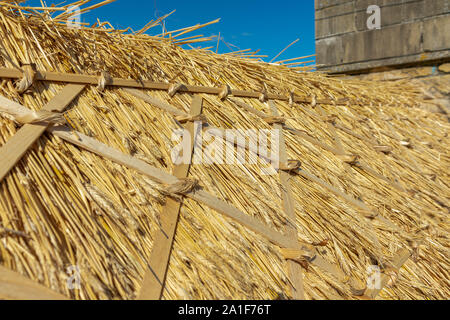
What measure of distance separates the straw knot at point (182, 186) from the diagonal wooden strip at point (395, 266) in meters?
0.77

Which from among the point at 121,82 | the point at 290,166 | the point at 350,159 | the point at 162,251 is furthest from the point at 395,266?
the point at 121,82

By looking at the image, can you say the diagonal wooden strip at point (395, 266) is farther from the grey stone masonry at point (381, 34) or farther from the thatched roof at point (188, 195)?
the grey stone masonry at point (381, 34)

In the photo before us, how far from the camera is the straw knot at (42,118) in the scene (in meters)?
1.38

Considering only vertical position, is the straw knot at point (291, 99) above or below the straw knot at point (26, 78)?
above

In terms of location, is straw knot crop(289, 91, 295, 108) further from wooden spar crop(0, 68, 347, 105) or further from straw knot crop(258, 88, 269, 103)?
straw knot crop(258, 88, 269, 103)

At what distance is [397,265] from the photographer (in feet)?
6.26

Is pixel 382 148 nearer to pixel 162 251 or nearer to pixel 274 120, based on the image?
pixel 274 120

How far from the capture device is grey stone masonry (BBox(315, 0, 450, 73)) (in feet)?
13.4

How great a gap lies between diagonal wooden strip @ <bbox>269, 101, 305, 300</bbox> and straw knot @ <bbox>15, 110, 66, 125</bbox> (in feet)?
3.05

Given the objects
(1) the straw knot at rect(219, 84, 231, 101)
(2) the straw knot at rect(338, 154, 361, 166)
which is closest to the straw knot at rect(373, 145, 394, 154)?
(2) the straw knot at rect(338, 154, 361, 166)

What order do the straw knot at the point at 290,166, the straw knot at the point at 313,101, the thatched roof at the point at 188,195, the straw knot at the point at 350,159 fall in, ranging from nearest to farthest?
the thatched roof at the point at 188,195, the straw knot at the point at 290,166, the straw knot at the point at 350,159, the straw knot at the point at 313,101

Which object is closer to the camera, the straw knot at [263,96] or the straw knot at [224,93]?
the straw knot at [224,93]

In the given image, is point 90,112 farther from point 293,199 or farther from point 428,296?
point 428,296

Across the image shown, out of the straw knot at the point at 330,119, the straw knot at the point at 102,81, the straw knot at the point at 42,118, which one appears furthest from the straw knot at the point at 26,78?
the straw knot at the point at 330,119
